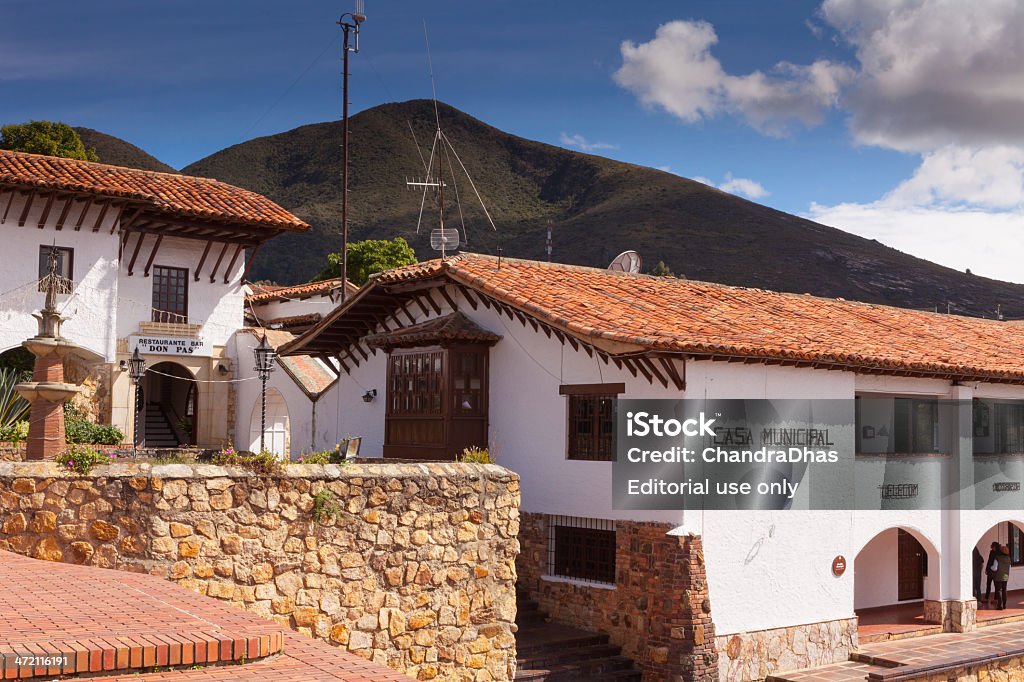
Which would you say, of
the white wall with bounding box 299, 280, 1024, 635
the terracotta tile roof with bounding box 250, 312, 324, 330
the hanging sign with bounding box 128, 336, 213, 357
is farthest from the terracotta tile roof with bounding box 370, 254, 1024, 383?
the terracotta tile roof with bounding box 250, 312, 324, 330

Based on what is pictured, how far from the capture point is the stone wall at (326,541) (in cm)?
913

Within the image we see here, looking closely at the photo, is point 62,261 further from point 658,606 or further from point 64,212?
point 658,606

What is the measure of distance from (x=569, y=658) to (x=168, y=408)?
21974 mm

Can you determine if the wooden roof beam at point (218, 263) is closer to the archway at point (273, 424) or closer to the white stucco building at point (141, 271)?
the white stucco building at point (141, 271)

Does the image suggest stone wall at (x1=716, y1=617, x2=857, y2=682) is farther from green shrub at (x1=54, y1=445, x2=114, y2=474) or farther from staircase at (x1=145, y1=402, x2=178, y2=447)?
staircase at (x1=145, y1=402, x2=178, y2=447)

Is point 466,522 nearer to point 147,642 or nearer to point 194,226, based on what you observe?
point 147,642

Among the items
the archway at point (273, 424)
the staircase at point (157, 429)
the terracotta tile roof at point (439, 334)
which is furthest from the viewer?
the staircase at point (157, 429)

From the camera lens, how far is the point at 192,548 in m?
9.55

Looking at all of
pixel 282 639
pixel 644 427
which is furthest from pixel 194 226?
pixel 282 639

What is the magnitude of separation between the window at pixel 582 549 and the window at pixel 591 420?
3.56 ft

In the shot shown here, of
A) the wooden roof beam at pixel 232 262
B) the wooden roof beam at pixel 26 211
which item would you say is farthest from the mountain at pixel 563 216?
the wooden roof beam at pixel 26 211

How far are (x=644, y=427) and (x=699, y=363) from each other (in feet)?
4.18

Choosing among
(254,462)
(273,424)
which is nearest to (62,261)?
(273,424)

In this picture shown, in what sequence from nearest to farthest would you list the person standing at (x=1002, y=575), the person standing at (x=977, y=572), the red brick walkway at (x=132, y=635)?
the red brick walkway at (x=132, y=635)
the person standing at (x=1002, y=575)
the person standing at (x=977, y=572)
